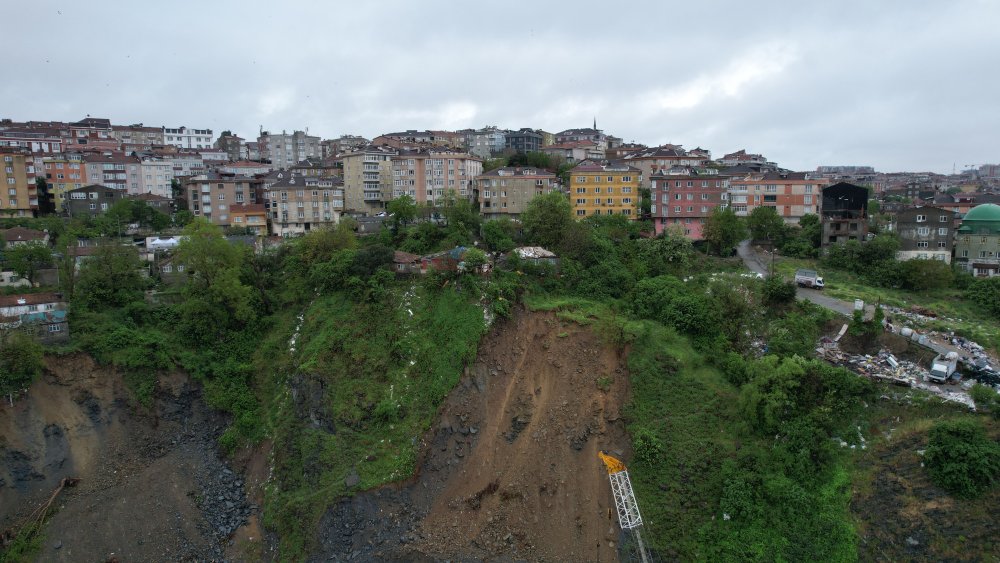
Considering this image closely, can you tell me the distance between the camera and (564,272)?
93.5 ft

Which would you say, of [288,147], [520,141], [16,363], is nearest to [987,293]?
[16,363]

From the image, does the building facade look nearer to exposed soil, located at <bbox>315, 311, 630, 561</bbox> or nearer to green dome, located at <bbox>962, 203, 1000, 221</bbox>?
green dome, located at <bbox>962, 203, 1000, 221</bbox>

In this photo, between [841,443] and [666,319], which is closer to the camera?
[841,443]

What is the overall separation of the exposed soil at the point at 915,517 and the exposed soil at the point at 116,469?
18.5m

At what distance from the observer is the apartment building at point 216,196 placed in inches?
1778

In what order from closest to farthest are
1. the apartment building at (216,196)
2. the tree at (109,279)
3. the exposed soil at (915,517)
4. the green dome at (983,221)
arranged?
1. the exposed soil at (915,517)
2. the tree at (109,279)
3. the green dome at (983,221)
4. the apartment building at (216,196)

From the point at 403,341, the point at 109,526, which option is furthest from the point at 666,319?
the point at 109,526

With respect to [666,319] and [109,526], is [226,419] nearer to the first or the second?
[109,526]

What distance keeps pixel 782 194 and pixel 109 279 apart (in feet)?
119

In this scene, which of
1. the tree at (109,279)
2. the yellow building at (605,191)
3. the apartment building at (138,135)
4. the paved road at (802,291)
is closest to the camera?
the paved road at (802,291)

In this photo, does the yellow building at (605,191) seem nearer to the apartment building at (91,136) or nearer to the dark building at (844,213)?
the dark building at (844,213)

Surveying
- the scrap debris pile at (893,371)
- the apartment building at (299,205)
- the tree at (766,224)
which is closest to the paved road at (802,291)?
the tree at (766,224)

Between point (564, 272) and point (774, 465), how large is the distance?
12.4 metres

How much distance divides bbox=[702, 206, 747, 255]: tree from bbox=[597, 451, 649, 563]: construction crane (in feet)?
56.7
